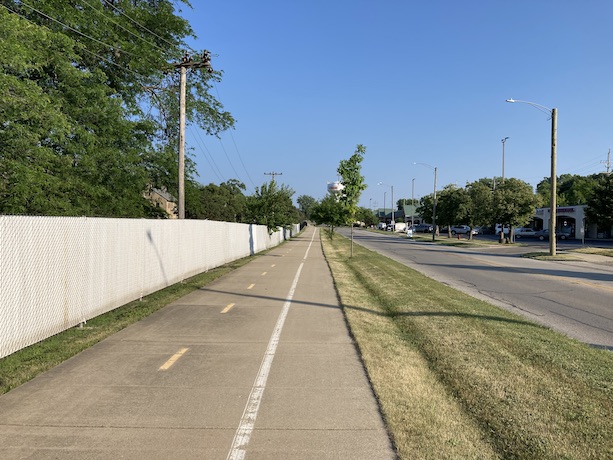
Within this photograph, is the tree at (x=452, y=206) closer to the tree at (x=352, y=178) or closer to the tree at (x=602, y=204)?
the tree at (x=602, y=204)

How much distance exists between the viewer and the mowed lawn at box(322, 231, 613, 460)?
3.92 m

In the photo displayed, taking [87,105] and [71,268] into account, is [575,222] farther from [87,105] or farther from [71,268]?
[71,268]

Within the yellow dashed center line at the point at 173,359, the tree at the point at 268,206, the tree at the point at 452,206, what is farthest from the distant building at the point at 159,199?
the tree at the point at 452,206

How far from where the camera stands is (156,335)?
26.3ft

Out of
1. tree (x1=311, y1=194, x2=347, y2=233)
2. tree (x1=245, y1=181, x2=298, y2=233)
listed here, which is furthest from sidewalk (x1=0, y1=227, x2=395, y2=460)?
tree (x1=311, y1=194, x2=347, y2=233)

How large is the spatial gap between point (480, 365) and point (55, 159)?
49.7 ft

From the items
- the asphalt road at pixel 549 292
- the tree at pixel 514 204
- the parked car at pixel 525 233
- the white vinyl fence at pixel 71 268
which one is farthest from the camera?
the parked car at pixel 525 233

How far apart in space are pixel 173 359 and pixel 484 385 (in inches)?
163

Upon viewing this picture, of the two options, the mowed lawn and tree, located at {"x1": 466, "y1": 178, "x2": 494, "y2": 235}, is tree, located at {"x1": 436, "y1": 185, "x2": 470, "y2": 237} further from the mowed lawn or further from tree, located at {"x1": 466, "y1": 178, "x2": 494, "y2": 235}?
the mowed lawn

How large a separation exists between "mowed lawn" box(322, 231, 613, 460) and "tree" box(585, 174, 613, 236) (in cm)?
3733

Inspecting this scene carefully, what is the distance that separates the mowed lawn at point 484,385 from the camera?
12.8 feet

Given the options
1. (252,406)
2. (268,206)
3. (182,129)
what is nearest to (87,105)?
(182,129)

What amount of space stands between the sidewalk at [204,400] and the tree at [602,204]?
4029 centimetres

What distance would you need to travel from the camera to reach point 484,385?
209 inches
